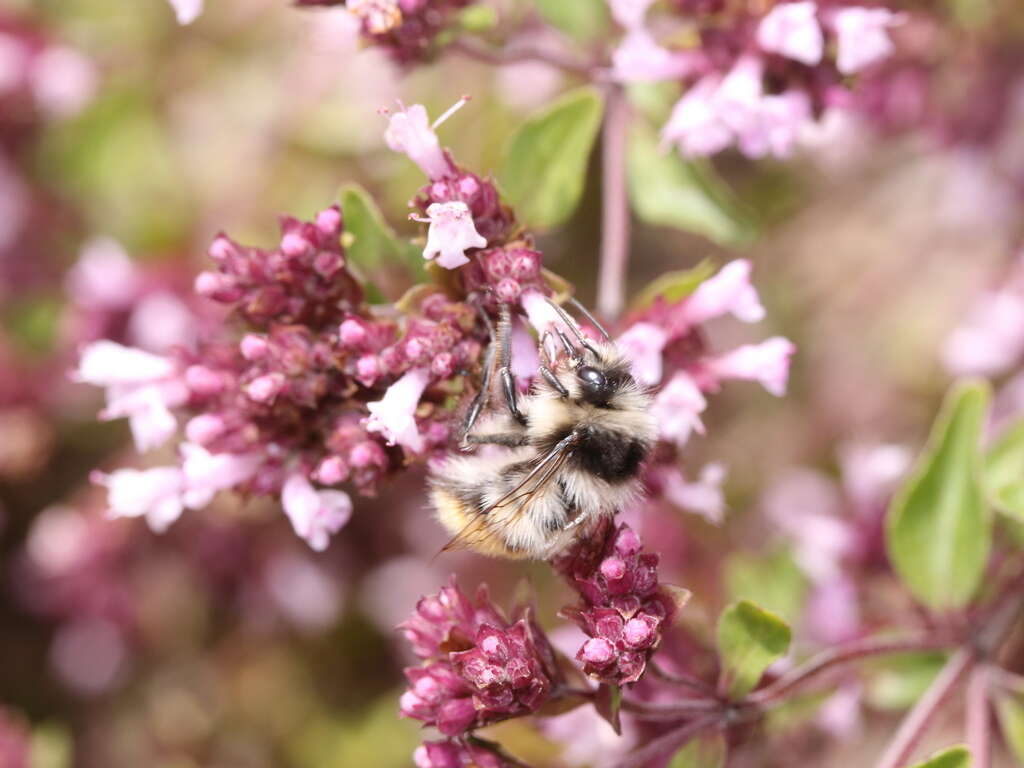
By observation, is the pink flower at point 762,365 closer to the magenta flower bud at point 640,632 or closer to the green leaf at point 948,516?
the green leaf at point 948,516

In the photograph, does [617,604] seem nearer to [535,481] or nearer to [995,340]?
[535,481]

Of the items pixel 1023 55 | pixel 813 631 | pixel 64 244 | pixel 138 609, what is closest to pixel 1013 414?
pixel 813 631

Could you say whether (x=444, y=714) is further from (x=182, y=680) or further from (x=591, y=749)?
(x=182, y=680)

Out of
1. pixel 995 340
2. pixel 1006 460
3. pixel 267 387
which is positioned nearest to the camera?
pixel 267 387

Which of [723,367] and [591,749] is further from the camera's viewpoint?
[591,749]

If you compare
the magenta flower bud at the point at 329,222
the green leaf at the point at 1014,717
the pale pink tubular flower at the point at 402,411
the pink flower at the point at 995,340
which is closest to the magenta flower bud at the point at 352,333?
the pale pink tubular flower at the point at 402,411

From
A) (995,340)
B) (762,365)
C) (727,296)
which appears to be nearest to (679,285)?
(727,296)

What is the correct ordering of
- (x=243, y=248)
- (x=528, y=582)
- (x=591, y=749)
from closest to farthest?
(x=528, y=582) < (x=243, y=248) < (x=591, y=749)
